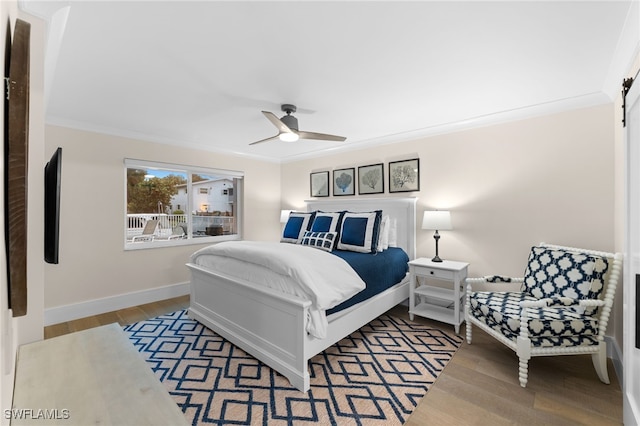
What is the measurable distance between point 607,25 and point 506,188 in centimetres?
167

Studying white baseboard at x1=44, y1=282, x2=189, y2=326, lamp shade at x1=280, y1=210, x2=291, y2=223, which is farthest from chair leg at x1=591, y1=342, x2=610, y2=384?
white baseboard at x1=44, y1=282, x2=189, y2=326

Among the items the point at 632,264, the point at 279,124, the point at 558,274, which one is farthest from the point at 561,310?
the point at 279,124

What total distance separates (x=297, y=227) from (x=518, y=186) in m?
2.67

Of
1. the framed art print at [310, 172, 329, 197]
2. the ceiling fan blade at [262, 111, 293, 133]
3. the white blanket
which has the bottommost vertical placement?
the white blanket

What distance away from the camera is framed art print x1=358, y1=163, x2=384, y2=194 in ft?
13.5

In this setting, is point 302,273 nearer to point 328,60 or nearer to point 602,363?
point 328,60

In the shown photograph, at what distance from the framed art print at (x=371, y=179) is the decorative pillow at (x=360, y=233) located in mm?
775

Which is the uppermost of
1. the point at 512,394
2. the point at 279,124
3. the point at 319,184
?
the point at 279,124

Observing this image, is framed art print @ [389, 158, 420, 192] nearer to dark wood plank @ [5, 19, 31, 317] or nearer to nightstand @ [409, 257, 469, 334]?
nightstand @ [409, 257, 469, 334]

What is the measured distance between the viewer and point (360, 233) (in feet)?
11.1

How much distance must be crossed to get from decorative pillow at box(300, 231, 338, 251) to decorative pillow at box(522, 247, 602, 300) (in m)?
1.98

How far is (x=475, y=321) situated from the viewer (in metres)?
2.56

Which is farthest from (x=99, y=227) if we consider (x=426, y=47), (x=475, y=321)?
(x=475, y=321)

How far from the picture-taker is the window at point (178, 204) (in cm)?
390
